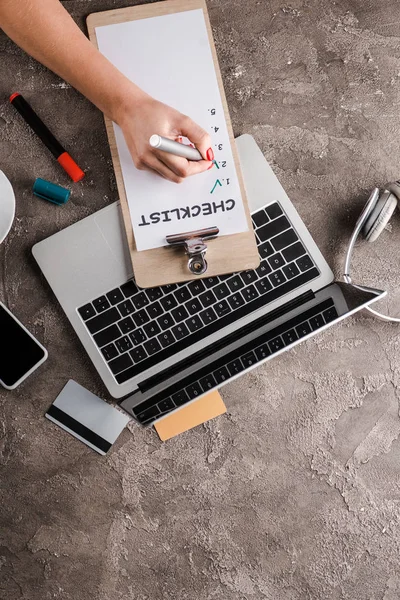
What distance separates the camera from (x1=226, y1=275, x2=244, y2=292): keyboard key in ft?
2.75

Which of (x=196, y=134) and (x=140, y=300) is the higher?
(x=196, y=134)

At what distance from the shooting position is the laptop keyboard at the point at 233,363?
0.76 metres

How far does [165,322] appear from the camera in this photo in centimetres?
83

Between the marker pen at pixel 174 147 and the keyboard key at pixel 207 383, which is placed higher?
the marker pen at pixel 174 147

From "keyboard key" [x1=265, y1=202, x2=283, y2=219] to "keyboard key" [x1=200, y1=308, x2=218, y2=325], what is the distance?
171 millimetres

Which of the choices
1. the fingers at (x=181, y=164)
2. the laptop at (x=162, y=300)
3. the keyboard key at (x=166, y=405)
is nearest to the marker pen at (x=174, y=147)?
the fingers at (x=181, y=164)

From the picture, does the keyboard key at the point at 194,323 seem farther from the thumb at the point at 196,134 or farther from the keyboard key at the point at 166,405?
the thumb at the point at 196,134

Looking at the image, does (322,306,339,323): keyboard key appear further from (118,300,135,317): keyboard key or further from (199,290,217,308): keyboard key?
(118,300,135,317): keyboard key

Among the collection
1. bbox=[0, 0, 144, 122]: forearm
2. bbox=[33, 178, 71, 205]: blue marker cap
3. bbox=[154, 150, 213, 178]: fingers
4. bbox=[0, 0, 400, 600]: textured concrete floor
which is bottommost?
bbox=[0, 0, 400, 600]: textured concrete floor

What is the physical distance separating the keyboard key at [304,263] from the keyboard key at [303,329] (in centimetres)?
10

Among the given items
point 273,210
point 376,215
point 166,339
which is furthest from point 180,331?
point 376,215

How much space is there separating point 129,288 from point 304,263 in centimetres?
27

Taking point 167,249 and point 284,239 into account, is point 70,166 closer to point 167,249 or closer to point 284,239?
point 167,249

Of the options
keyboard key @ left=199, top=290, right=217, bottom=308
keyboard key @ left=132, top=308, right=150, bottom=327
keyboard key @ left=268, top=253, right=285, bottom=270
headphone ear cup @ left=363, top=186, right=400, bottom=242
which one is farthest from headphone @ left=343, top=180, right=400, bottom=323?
keyboard key @ left=132, top=308, right=150, bottom=327
